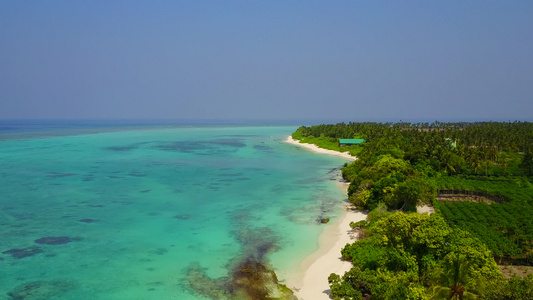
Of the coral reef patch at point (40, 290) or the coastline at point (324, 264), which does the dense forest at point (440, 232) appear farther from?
the coral reef patch at point (40, 290)

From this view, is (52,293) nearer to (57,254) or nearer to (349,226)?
(57,254)

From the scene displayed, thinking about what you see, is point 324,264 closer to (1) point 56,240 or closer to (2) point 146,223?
(2) point 146,223

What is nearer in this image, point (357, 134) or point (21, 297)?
point (21, 297)

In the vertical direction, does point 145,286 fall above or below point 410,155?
below

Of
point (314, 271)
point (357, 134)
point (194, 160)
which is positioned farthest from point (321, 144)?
point (314, 271)

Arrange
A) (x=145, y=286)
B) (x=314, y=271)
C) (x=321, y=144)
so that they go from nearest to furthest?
(x=145, y=286) < (x=314, y=271) < (x=321, y=144)

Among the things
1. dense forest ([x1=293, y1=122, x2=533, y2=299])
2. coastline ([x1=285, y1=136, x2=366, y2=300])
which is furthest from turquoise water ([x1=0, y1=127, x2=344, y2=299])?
dense forest ([x1=293, y1=122, x2=533, y2=299])

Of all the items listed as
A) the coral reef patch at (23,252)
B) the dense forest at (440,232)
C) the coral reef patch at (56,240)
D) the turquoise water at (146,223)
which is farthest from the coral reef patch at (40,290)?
the dense forest at (440,232)

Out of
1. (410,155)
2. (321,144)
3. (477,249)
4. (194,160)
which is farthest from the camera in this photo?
(321,144)
